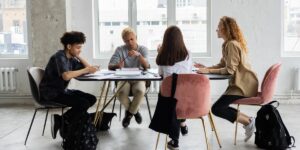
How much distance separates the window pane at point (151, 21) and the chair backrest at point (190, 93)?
2.74m

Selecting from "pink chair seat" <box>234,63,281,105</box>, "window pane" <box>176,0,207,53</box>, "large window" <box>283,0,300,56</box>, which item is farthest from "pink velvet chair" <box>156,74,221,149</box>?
"large window" <box>283,0,300,56</box>

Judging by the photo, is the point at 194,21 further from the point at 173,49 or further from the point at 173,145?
the point at 173,145

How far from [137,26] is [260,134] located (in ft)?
9.43

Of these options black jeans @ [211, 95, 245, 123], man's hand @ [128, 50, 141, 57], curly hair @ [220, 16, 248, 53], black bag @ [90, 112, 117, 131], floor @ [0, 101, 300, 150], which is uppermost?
curly hair @ [220, 16, 248, 53]

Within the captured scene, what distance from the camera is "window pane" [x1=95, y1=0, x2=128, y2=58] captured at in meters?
6.04

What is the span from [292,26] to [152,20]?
6.61 feet

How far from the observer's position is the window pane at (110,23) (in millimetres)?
6043

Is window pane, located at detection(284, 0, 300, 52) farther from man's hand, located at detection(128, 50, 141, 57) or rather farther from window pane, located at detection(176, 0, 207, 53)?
man's hand, located at detection(128, 50, 141, 57)

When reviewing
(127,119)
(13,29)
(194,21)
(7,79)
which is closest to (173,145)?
(127,119)

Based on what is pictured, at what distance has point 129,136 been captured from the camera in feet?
13.8

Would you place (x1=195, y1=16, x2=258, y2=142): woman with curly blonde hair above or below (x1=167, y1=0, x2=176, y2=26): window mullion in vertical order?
below

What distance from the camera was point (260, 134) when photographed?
3.74 m

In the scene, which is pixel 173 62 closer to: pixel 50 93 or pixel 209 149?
pixel 209 149

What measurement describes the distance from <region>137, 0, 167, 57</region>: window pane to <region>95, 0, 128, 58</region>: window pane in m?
0.22
